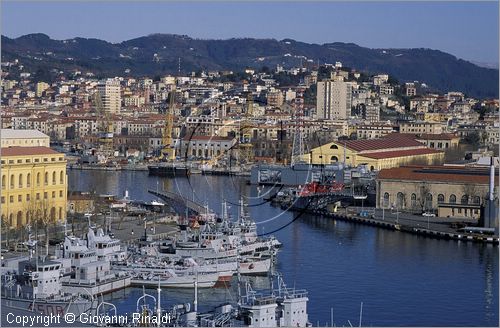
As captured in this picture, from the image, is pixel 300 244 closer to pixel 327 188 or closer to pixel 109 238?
pixel 109 238

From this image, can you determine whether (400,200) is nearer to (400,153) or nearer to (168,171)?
(400,153)

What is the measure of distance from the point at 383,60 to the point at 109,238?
4708 centimetres

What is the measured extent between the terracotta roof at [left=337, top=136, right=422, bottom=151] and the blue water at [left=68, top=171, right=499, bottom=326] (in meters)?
5.35

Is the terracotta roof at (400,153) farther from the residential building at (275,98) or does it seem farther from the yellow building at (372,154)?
the residential building at (275,98)

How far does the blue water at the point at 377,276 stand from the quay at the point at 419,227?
0.11 m

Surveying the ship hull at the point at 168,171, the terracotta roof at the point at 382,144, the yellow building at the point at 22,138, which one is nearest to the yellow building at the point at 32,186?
the yellow building at the point at 22,138

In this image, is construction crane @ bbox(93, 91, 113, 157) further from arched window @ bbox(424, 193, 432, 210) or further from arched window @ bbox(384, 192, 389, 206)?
arched window @ bbox(424, 193, 432, 210)

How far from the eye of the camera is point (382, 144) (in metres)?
17.2

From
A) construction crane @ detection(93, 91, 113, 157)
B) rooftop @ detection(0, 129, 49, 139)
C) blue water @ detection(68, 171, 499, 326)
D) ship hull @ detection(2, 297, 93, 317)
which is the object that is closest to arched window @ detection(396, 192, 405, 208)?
blue water @ detection(68, 171, 499, 326)

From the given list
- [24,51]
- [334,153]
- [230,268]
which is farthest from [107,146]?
[24,51]

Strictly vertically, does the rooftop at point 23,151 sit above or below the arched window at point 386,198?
above

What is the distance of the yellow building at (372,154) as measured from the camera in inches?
606

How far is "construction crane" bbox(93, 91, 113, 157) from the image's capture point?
20594 mm

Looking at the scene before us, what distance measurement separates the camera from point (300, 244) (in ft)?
28.0
